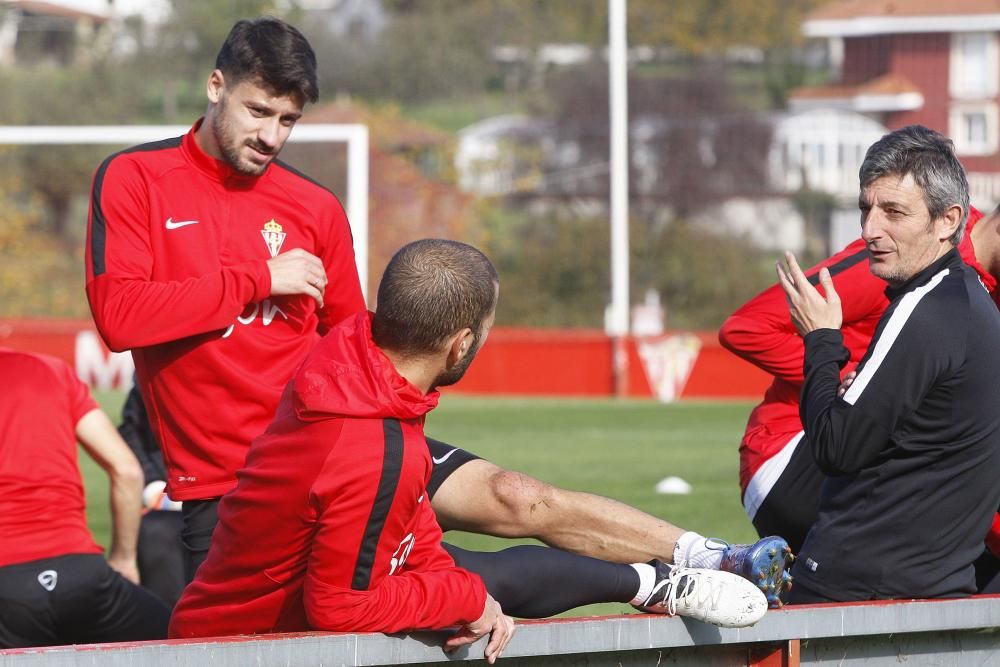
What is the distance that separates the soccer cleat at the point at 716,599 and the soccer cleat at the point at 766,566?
150 millimetres

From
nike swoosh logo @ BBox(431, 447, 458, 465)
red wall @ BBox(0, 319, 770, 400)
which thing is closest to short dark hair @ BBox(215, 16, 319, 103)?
nike swoosh logo @ BBox(431, 447, 458, 465)

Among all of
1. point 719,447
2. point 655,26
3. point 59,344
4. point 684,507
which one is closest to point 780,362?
point 684,507

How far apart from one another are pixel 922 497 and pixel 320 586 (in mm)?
1751

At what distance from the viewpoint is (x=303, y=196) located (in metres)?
4.82

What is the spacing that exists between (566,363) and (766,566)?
20.0 metres

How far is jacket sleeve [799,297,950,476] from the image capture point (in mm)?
4055

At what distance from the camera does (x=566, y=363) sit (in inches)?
946

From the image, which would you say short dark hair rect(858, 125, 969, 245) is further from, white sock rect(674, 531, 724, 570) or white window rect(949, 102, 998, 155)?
white window rect(949, 102, 998, 155)

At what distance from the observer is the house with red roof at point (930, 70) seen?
1774 inches

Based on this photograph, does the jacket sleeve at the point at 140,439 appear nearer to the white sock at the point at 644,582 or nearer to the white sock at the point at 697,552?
the white sock at the point at 697,552

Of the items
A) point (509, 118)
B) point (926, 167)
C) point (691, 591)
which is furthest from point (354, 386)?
point (509, 118)

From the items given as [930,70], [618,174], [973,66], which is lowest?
[618,174]

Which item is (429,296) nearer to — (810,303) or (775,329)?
(810,303)

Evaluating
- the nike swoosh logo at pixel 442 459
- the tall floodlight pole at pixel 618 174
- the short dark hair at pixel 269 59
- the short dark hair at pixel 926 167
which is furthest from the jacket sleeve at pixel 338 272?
the tall floodlight pole at pixel 618 174
